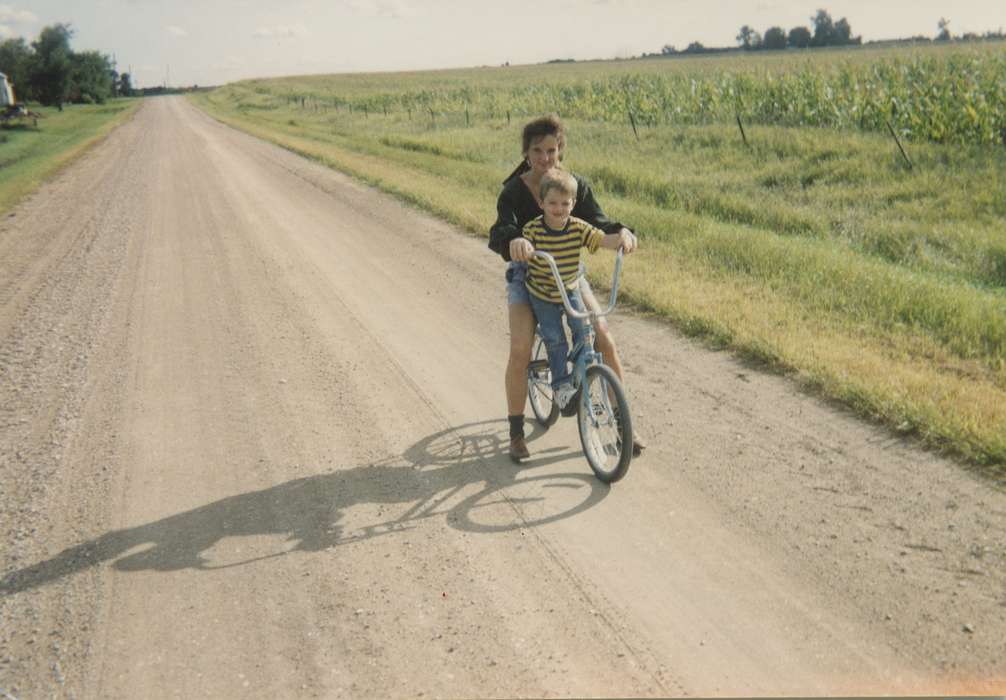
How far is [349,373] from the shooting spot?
21.2ft

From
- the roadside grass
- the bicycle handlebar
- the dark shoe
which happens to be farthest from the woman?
the roadside grass

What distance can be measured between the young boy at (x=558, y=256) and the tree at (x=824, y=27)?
112550mm

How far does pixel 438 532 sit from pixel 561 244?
1.77 metres

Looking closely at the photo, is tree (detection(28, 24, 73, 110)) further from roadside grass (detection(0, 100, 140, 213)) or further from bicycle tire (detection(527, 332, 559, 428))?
bicycle tire (detection(527, 332, 559, 428))

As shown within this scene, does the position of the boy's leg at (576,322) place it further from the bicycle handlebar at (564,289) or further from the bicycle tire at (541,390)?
the bicycle tire at (541,390)

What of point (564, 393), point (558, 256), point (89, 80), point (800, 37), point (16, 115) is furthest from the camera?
point (800, 37)

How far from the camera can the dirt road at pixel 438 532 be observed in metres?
3.10

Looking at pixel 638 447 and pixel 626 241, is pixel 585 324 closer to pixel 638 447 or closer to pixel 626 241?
pixel 626 241

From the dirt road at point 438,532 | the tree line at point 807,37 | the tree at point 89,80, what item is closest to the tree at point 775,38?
the tree line at point 807,37

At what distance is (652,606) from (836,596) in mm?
808

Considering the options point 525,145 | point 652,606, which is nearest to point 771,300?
point 525,145

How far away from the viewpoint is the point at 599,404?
4730 millimetres

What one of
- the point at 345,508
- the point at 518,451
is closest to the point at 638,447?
the point at 518,451

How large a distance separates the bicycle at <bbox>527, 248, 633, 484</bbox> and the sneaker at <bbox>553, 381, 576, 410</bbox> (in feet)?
0.08
